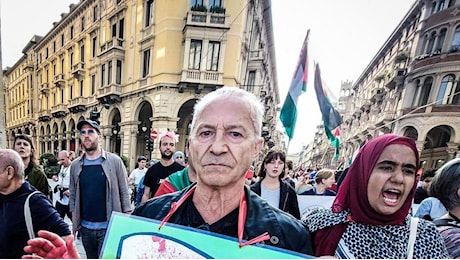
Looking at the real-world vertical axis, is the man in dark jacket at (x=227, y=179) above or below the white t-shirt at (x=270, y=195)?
above

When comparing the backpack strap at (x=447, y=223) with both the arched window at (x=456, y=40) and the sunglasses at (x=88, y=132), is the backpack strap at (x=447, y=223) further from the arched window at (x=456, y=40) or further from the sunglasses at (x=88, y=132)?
the arched window at (x=456, y=40)

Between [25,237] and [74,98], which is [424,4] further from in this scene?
[74,98]

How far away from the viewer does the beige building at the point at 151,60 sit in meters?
13.6

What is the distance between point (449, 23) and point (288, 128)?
19378mm

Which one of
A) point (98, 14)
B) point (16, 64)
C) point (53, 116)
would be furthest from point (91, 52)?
point (16, 64)

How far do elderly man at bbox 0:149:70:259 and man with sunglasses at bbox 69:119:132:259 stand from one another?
0.79 metres

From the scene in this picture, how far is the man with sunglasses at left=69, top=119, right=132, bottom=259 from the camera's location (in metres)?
2.50

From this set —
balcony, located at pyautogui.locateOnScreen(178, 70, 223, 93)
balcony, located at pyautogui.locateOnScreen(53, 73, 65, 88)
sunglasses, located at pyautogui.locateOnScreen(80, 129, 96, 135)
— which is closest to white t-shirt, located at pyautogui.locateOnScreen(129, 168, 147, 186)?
sunglasses, located at pyautogui.locateOnScreen(80, 129, 96, 135)

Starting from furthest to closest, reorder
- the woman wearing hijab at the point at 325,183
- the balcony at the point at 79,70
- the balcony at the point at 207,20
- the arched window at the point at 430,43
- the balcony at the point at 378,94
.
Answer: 1. the balcony at the point at 378,94
2. the balcony at the point at 79,70
3. the arched window at the point at 430,43
4. the balcony at the point at 207,20
5. the woman wearing hijab at the point at 325,183

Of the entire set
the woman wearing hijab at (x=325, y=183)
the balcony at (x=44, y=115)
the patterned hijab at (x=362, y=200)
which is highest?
the patterned hijab at (x=362, y=200)

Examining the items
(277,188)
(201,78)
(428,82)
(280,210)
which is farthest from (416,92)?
(280,210)

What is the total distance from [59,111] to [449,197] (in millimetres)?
32250

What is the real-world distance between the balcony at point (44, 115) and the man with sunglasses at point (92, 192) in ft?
113

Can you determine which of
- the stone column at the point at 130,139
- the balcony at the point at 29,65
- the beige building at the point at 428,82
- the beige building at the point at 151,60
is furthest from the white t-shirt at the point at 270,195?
the balcony at the point at 29,65
